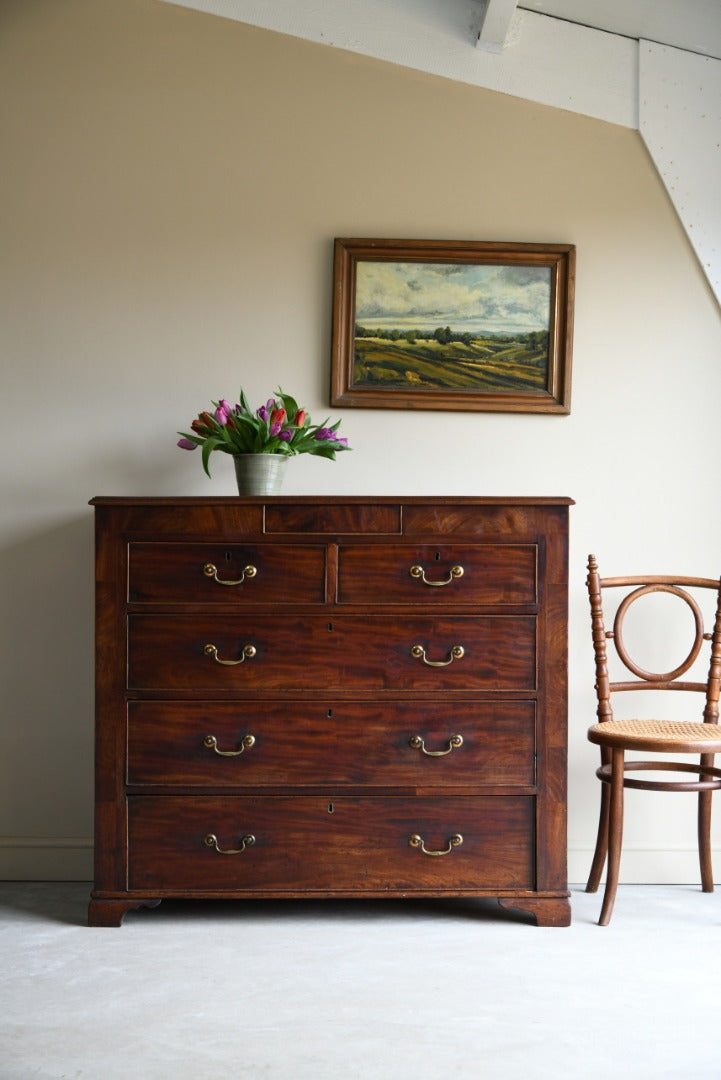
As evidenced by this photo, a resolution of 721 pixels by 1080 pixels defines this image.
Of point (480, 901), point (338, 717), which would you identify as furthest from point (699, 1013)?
point (338, 717)

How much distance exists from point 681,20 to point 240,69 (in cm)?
145

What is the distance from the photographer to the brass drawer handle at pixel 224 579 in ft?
9.11

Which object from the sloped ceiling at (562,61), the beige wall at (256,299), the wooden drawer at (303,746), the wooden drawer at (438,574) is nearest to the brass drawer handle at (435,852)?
the wooden drawer at (303,746)

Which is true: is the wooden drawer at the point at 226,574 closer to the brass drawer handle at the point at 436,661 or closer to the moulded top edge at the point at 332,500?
the moulded top edge at the point at 332,500

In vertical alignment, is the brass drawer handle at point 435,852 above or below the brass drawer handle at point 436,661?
below

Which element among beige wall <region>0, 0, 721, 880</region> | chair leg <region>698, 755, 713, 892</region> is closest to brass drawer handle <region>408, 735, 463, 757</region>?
beige wall <region>0, 0, 721, 880</region>

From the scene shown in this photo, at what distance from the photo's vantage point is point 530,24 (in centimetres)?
339

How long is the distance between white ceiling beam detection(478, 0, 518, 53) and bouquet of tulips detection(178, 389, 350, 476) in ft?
4.59

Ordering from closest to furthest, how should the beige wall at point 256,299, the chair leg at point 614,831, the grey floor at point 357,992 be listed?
the grey floor at point 357,992, the chair leg at point 614,831, the beige wall at point 256,299

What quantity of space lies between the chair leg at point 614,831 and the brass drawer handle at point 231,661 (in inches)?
41.5

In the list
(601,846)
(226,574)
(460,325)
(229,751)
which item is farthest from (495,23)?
(601,846)

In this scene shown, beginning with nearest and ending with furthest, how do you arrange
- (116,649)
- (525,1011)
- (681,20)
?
(525,1011) < (116,649) < (681,20)

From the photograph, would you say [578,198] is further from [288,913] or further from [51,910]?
[51,910]

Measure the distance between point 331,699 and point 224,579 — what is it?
44 cm
